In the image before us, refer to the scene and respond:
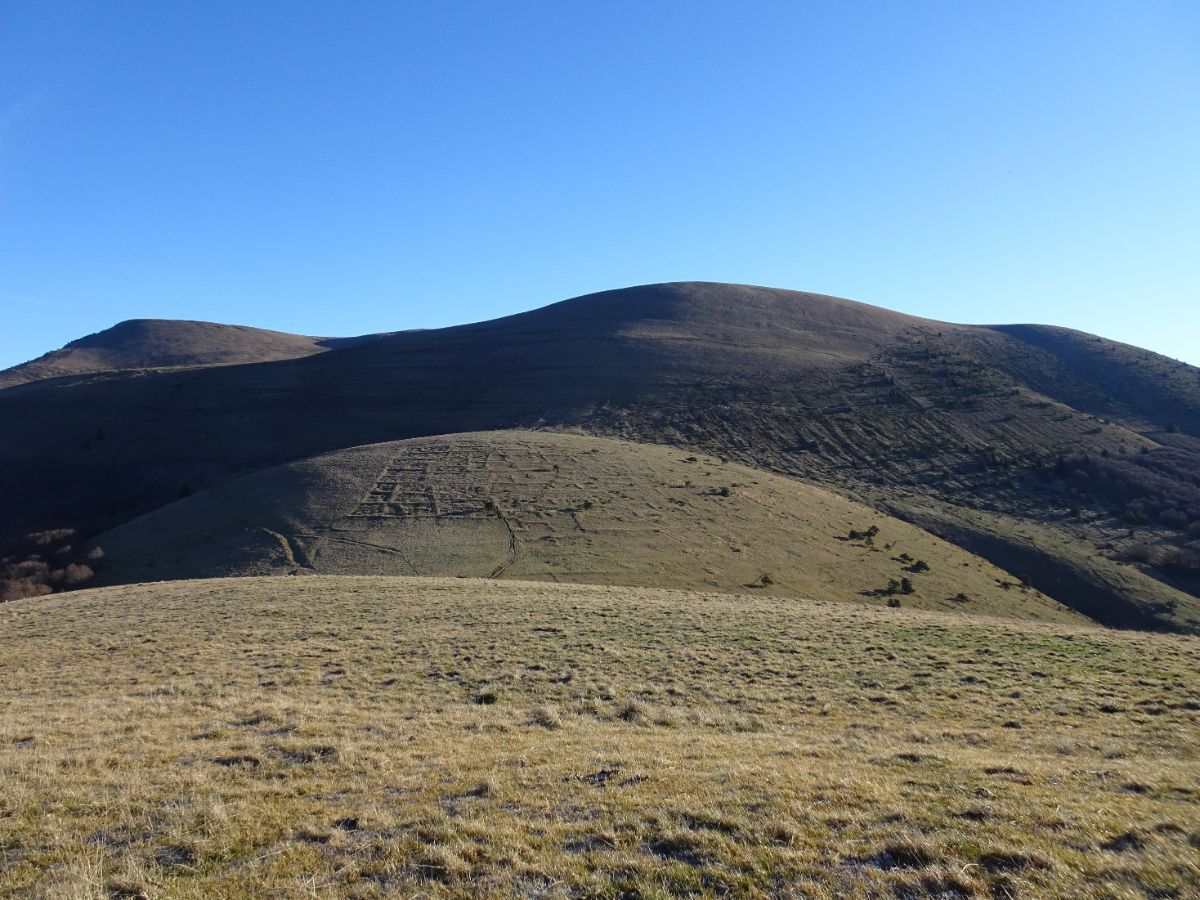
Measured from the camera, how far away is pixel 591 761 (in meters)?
9.92

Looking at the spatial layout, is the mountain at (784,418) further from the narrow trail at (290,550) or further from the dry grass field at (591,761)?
the dry grass field at (591,761)

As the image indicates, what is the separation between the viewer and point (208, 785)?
888cm

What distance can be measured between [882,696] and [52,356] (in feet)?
597

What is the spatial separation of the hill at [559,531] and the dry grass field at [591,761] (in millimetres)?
16417

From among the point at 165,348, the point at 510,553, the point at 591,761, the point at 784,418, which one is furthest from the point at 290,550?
the point at 165,348

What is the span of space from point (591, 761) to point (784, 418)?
217 ft

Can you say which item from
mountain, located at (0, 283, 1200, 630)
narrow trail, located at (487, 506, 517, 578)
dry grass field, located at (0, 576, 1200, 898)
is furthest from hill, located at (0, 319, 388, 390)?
dry grass field, located at (0, 576, 1200, 898)

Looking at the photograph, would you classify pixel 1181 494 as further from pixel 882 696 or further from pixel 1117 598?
pixel 882 696

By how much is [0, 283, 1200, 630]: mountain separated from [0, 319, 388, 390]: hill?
158 ft

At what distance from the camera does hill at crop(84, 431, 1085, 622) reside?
39.0 m

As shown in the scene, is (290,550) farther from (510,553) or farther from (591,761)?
(591,761)

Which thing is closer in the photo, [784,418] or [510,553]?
[510,553]

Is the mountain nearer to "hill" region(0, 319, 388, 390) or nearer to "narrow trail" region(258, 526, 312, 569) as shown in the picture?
"narrow trail" region(258, 526, 312, 569)

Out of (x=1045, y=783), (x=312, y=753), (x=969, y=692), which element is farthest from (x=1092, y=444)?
(x=312, y=753)
